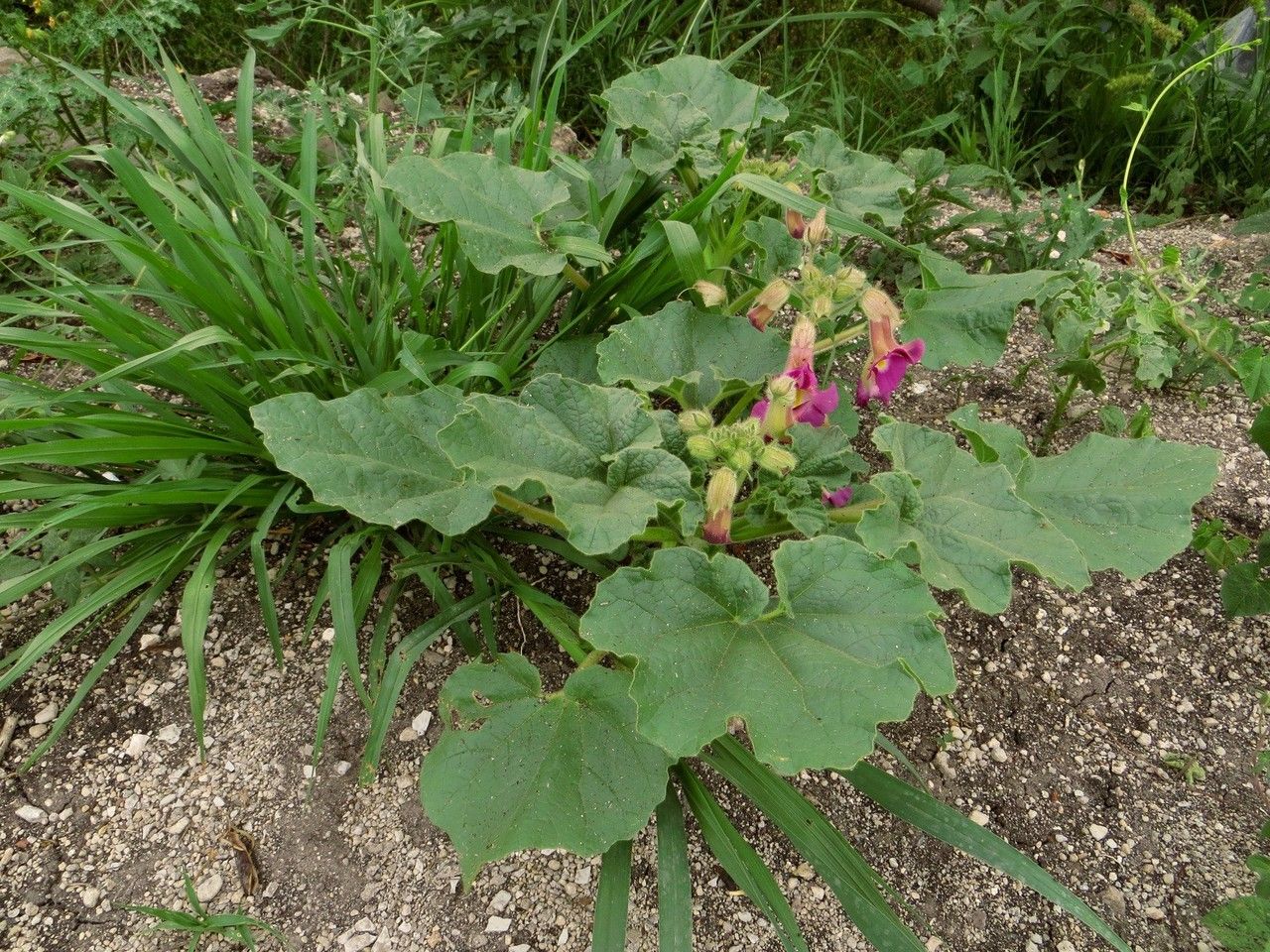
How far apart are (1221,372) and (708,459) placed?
4.88 feet

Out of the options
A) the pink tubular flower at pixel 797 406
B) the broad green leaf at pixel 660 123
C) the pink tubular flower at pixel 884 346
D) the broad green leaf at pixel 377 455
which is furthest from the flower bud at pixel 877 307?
the broad green leaf at pixel 377 455

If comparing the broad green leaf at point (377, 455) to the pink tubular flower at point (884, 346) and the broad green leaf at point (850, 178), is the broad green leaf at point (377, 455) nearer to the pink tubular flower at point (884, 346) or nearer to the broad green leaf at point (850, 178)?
the pink tubular flower at point (884, 346)

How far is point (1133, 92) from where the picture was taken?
3.04 m

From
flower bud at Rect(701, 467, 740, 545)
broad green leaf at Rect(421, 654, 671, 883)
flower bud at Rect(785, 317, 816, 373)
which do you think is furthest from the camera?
flower bud at Rect(785, 317, 816, 373)

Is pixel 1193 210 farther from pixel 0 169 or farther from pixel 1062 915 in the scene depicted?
pixel 0 169

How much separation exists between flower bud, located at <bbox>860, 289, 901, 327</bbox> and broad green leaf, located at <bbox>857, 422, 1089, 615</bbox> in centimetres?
18

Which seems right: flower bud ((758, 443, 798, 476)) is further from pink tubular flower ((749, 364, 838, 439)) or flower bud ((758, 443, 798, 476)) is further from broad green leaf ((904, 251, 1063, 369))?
broad green leaf ((904, 251, 1063, 369))

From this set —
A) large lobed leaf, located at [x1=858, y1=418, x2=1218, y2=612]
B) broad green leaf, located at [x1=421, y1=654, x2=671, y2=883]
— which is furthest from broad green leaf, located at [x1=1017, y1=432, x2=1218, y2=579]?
broad green leaf, located at [x1=421, y1=654, x2=671, y2=883]

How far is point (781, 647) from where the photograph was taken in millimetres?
1365


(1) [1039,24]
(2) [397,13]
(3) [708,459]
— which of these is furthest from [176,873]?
(1) [1039,24]

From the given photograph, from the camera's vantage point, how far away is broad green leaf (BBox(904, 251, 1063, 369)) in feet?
5.77

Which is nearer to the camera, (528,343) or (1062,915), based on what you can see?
(1062,915)

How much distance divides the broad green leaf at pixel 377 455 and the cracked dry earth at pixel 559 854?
46 cm

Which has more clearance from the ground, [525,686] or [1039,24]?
[1039,24]
